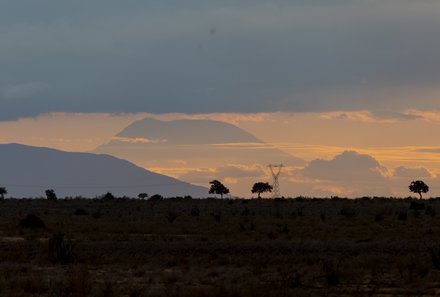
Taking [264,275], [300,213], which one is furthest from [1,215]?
[264,275]

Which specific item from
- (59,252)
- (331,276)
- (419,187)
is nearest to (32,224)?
(59,252)

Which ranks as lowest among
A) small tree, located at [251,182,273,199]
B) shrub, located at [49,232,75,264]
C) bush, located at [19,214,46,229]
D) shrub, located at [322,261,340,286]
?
shrub, located at [322,261,340,286]

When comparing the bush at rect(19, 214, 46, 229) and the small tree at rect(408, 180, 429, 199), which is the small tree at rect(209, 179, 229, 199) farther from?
the bush at rect(19, 214, 46, 229)

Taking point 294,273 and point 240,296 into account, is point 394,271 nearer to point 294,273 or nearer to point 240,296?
point 294,273

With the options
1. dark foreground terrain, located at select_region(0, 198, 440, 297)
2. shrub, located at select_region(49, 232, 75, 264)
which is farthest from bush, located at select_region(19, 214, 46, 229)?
shrub, located at select_region(49, 232, 75, 264)

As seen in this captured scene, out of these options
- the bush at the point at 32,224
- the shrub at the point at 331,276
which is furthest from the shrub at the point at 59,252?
the bush at the point at 32,224

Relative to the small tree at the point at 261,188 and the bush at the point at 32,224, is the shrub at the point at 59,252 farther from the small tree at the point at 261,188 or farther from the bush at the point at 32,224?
the small tree at the point at 261,188

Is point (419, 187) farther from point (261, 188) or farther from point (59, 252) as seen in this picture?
Answer: point (59, 252)

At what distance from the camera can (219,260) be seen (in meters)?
33.9

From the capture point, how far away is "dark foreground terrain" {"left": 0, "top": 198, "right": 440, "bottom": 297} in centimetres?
2639

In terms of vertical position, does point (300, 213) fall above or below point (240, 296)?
above

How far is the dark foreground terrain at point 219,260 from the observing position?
86.6 feet

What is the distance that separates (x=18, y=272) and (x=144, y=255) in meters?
6.65

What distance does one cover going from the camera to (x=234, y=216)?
216ft
